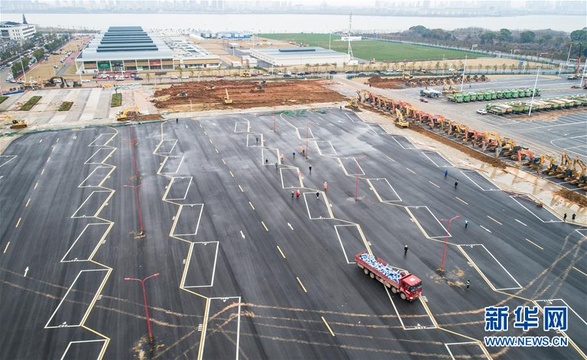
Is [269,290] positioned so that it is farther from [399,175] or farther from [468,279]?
[399,175]

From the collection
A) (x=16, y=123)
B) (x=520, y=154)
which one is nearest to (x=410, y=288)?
(x=520, y=154)

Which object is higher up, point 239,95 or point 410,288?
point 239,95

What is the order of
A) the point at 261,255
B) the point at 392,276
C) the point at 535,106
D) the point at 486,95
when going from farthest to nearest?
the point at 486,95 < the point at 535,106 < the point at 261,255 < the point at 392,276

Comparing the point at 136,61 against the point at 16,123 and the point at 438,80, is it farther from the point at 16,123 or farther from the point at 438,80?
the point at 438,80

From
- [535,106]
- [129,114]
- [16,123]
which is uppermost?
[535,106]

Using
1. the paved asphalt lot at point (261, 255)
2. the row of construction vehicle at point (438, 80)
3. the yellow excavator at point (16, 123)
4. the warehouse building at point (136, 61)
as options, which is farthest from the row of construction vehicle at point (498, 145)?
the warehouse building at point (136, 61)

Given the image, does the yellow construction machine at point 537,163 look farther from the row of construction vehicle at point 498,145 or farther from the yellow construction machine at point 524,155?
the yellow construction machine at point 524,155

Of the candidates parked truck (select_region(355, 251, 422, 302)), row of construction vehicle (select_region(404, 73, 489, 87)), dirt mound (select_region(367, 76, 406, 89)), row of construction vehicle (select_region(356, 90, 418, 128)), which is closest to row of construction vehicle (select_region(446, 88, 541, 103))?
row of construction vehicle (select_region(356, 90, 418, 128))
